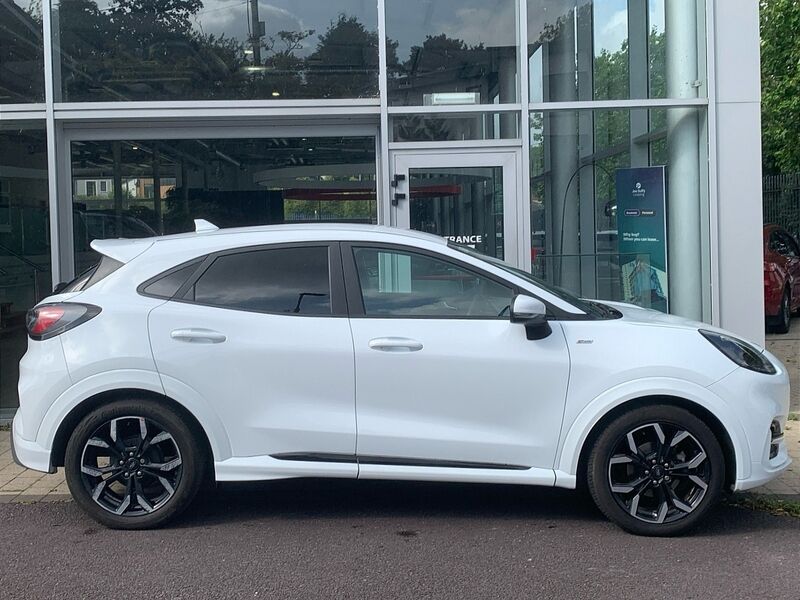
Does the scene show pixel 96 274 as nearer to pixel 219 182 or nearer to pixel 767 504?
pixel 219 182

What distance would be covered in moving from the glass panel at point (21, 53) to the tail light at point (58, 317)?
405cm

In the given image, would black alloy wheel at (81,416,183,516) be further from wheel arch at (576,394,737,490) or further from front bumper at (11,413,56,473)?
wheel arch at (576,394,737,490)

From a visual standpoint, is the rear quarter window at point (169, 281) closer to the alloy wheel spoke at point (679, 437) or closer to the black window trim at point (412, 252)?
the black window trim at point (412, 252)

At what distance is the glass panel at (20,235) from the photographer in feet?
29.2

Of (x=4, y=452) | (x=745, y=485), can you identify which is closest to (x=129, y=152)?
(x=4, y=452)

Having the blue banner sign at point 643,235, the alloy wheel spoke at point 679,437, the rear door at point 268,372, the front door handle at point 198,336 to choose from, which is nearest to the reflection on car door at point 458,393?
the rear door at point 268,372

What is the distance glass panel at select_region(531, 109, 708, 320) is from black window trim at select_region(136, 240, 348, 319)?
3.76m

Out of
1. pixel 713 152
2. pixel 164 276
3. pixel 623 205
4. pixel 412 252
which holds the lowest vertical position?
pixel 164 276

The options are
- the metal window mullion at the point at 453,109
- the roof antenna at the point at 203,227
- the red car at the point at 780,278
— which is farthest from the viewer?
the red car at the point at 780,278

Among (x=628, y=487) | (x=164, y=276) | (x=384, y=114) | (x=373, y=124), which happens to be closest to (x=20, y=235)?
(x=373, y=124)

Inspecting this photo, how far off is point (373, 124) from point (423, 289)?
3.96 m

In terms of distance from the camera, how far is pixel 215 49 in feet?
29.8

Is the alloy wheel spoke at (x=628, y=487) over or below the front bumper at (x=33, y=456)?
below

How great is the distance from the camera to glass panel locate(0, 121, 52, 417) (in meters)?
8.91
